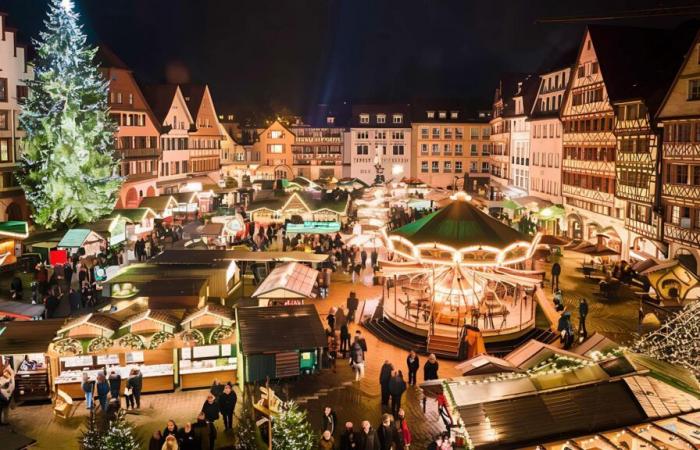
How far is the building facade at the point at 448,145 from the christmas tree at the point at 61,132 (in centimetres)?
4647

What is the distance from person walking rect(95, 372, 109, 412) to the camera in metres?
16.2

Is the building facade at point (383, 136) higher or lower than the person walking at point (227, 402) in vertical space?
higher

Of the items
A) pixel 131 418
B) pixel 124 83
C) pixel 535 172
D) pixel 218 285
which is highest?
pixel 124 83

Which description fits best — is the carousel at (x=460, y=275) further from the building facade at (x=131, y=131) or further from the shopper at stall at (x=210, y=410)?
the building facade at (x=131, y=131)

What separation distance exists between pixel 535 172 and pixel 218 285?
108 feet

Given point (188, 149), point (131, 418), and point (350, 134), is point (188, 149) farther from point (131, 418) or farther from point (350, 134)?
point (131, 418)

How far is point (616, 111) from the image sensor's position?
37.0m

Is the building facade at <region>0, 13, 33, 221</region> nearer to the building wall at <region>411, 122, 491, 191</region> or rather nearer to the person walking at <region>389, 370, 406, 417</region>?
the person walking at <region>389, 370, 406, 417</region>

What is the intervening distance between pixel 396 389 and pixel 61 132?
2963cm

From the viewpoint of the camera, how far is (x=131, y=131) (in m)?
51.6

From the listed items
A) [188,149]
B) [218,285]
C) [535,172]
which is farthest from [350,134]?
[218,285]

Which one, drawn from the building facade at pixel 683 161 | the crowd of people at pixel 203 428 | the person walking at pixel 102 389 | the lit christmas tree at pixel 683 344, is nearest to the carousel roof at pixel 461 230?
the crowd of people at pixel 203 428

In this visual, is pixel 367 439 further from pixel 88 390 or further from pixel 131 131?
pixel 131 131

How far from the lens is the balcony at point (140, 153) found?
163 ft
